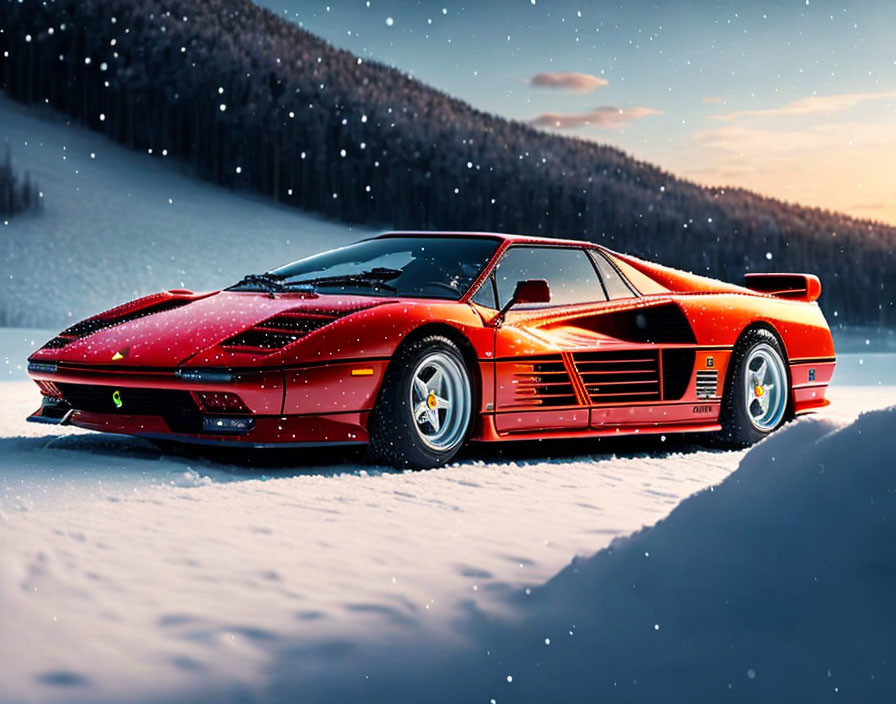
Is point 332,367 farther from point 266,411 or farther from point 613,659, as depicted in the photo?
point 613,659

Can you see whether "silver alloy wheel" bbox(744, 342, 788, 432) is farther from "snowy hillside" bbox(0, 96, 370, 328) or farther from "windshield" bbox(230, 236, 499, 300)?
"snowy hillside" bbox(0, 96, 370, 328)

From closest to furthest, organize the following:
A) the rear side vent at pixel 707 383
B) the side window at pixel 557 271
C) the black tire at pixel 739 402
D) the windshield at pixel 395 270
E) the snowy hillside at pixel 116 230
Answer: the windshield at pixel 395 270 → the side window at pixel 557 271 → the rear side vent at pixel 707 383 → the black tire at pixel 739 402 → the snowy hillside at pixel 116 230

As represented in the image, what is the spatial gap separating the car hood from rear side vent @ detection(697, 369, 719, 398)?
224 cm

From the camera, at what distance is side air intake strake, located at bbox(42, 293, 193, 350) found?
6980 mm

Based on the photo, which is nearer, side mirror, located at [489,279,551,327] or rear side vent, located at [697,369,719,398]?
side mirror, located at [489,279,551,327]

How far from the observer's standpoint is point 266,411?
241 inches

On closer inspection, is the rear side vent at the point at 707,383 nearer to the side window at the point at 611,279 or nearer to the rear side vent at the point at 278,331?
the side window at the point at 611,279

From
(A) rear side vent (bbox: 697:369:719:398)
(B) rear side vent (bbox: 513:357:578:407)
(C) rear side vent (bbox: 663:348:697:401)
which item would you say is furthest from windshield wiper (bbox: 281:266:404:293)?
(A) rear side vent (bbox: 697:369:719:398)

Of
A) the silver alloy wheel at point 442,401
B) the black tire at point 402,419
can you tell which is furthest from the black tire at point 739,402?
the black tire at point 402,419

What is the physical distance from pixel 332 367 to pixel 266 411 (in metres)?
0.36

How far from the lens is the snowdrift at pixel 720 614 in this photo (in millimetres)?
3174

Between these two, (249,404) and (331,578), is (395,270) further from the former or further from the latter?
(331,578)

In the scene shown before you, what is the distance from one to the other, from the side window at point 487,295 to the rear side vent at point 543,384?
14.4 inches

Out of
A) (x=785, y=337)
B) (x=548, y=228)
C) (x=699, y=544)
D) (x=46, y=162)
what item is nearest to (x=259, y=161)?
(x=46, y=162)
